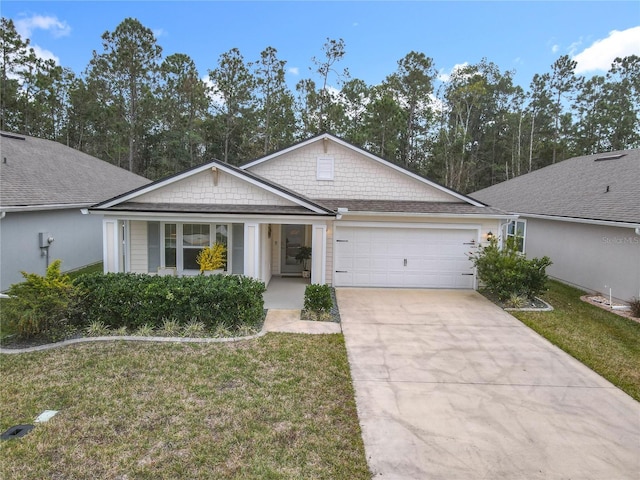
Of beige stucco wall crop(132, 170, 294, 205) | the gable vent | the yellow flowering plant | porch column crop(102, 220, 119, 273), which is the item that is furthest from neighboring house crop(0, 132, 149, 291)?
the gable vent

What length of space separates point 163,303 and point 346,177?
25.6 feet

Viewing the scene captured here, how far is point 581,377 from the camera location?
19.4 ft

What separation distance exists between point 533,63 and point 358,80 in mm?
15791

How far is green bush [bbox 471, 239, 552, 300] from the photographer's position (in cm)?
1002

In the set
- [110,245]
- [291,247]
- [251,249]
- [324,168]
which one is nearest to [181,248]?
[110,245]

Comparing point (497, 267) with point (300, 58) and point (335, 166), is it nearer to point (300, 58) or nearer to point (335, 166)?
point (335, 166)

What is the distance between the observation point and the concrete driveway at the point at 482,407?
3.89m

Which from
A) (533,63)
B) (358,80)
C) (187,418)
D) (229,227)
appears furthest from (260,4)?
(533,63)

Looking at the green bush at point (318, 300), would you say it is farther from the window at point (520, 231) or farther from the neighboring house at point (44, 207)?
the window at point (520, 231)

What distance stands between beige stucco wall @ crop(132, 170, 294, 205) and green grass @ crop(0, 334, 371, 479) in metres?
4.65

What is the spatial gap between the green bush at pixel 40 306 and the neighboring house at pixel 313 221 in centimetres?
301

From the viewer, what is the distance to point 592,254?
11.5m

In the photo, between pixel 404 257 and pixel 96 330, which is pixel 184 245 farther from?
pixel 404 257

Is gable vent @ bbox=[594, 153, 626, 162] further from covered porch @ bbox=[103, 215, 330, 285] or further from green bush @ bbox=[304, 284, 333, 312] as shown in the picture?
green bush @ bbox=[304, 284, 333, 312]
